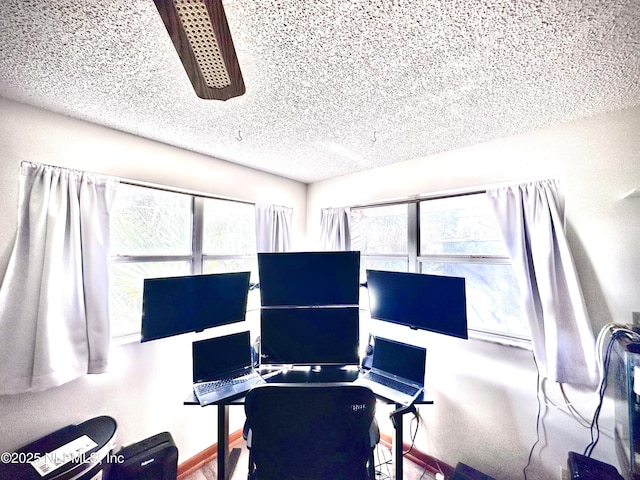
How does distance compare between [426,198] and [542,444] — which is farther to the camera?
[426,198]

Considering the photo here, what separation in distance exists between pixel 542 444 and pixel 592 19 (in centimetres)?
221

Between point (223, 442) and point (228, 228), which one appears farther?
point (228, 228)

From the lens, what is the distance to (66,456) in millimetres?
1225

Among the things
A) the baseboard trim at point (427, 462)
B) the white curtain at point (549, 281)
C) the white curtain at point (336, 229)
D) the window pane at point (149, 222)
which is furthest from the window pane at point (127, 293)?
the white curtain at point (549, 281)

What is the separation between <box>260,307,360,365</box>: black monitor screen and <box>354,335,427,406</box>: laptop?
208 millimetres

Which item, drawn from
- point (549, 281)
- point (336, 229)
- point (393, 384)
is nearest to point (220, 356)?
point (393, 384)

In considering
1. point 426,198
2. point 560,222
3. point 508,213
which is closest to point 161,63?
point 426,198

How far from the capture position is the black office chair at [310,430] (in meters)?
0.98

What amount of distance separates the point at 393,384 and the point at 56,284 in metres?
2.11

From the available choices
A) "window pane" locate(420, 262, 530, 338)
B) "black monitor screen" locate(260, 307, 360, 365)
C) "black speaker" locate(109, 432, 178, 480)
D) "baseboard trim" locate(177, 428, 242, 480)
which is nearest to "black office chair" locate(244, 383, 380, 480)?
"black monitor screen" locate(260, 307, 360, 365)

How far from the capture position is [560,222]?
1.50 metres

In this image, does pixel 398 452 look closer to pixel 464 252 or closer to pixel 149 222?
pixel 464 252

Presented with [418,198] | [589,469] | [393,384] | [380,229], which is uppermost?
[418,198]

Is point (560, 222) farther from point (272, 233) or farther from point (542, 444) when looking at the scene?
point (272, 233)
